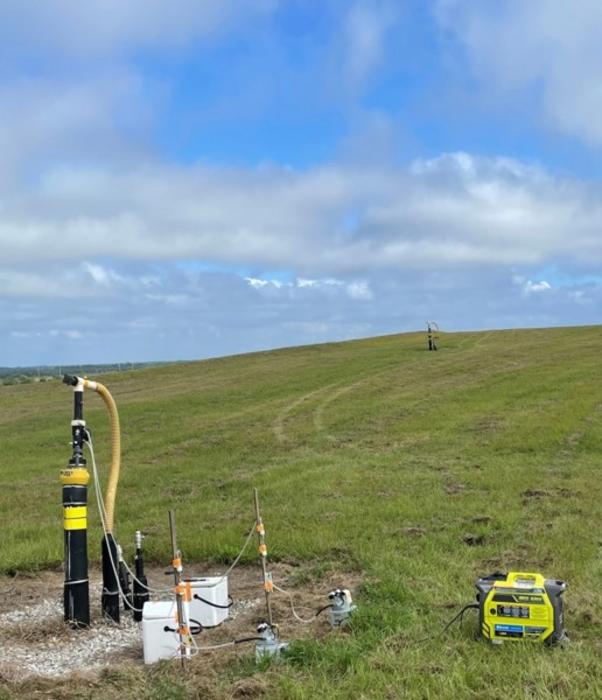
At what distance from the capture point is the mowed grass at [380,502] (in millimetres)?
5180

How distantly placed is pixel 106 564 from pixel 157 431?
16.3 m

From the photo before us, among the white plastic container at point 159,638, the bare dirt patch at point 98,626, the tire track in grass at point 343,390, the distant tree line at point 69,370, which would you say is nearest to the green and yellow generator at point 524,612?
the bare dirt patch at point 98,626

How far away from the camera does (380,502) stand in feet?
36.7

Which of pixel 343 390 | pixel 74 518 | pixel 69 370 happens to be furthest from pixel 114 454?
pixel 69 370

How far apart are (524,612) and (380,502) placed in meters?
5.83

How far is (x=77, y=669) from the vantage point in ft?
18.8

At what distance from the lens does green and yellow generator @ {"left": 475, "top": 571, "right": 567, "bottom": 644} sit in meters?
5.36

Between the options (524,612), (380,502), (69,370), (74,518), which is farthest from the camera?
(69,370)

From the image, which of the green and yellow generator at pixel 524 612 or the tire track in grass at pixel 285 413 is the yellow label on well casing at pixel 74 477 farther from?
the tire track in grass at pixel 285 413

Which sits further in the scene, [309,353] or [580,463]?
[309,353]

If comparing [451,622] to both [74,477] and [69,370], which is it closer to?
[74,477]

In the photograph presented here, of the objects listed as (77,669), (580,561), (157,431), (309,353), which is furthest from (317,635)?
(309,353)

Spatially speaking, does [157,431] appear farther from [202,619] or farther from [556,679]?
[556,679]

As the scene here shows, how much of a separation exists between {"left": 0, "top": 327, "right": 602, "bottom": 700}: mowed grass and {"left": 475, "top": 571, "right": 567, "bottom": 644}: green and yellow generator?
13 centimetres
